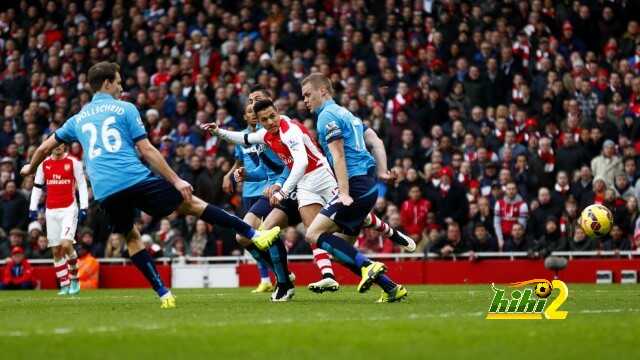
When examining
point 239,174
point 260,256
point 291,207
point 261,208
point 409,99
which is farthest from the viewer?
point 409,99

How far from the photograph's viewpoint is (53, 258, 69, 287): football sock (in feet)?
58.8

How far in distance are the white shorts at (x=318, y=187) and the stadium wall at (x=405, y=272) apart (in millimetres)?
8210

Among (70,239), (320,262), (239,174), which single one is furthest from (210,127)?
(70,239)

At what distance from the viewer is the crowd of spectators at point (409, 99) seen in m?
20.4

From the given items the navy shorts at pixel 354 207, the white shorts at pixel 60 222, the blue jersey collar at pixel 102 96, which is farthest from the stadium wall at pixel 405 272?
the blue jersey collar at pixel 102 96

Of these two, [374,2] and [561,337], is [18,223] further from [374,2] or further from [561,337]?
[561,337]

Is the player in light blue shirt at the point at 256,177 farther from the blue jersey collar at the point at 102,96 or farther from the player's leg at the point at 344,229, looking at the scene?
the blue jersey collar at the point at 102,96

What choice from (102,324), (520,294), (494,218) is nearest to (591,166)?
(494,218)

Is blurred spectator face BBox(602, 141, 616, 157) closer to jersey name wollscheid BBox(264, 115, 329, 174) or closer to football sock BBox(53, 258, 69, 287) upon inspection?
jersey name wollscheid BBox(264, 115, 329, 174)

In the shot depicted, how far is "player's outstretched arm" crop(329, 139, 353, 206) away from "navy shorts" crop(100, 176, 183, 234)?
5.03ft

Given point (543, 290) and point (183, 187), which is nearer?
point (543, 290)

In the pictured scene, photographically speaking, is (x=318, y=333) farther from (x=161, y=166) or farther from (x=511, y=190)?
(x=511, y=190)

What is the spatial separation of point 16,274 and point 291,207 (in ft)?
31.7

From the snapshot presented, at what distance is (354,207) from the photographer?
39.0ft
